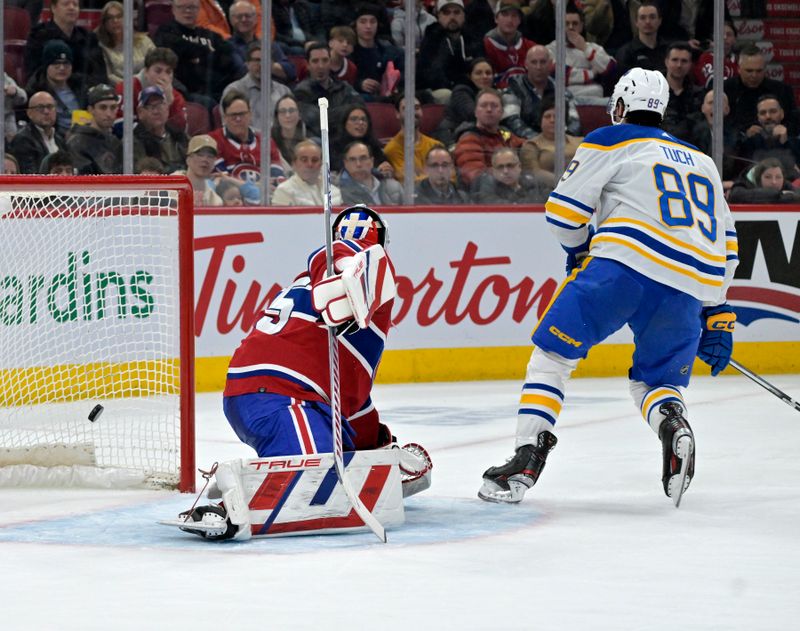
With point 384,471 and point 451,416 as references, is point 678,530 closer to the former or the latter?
point 384,471

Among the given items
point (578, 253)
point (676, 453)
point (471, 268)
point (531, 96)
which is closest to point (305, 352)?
point (578, 253)

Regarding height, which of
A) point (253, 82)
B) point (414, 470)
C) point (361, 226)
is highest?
point (253, 82)

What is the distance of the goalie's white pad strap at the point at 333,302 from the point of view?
354 centimetres

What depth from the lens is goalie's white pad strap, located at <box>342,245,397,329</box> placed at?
11.6 feet

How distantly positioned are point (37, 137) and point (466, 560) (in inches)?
168

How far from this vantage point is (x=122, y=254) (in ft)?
18.2

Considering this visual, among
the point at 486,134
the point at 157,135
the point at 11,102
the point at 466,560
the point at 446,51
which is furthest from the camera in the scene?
the point at 486,134

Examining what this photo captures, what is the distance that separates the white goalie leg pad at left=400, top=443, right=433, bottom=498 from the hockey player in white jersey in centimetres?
19

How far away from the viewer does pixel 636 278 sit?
4.13 m

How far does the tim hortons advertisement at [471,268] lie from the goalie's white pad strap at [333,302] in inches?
Answer: 142

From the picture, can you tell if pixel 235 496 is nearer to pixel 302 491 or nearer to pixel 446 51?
pixel 302 491

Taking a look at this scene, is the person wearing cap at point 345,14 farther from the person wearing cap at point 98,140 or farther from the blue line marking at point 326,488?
the blue line marking at point 326,488

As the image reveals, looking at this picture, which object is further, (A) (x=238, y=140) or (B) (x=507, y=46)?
(B) (x=507, y=46)

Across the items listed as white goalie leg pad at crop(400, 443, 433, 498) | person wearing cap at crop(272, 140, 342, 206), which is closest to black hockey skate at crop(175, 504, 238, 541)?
white goalie leg pad at crop(400, 443, 433, 498)
